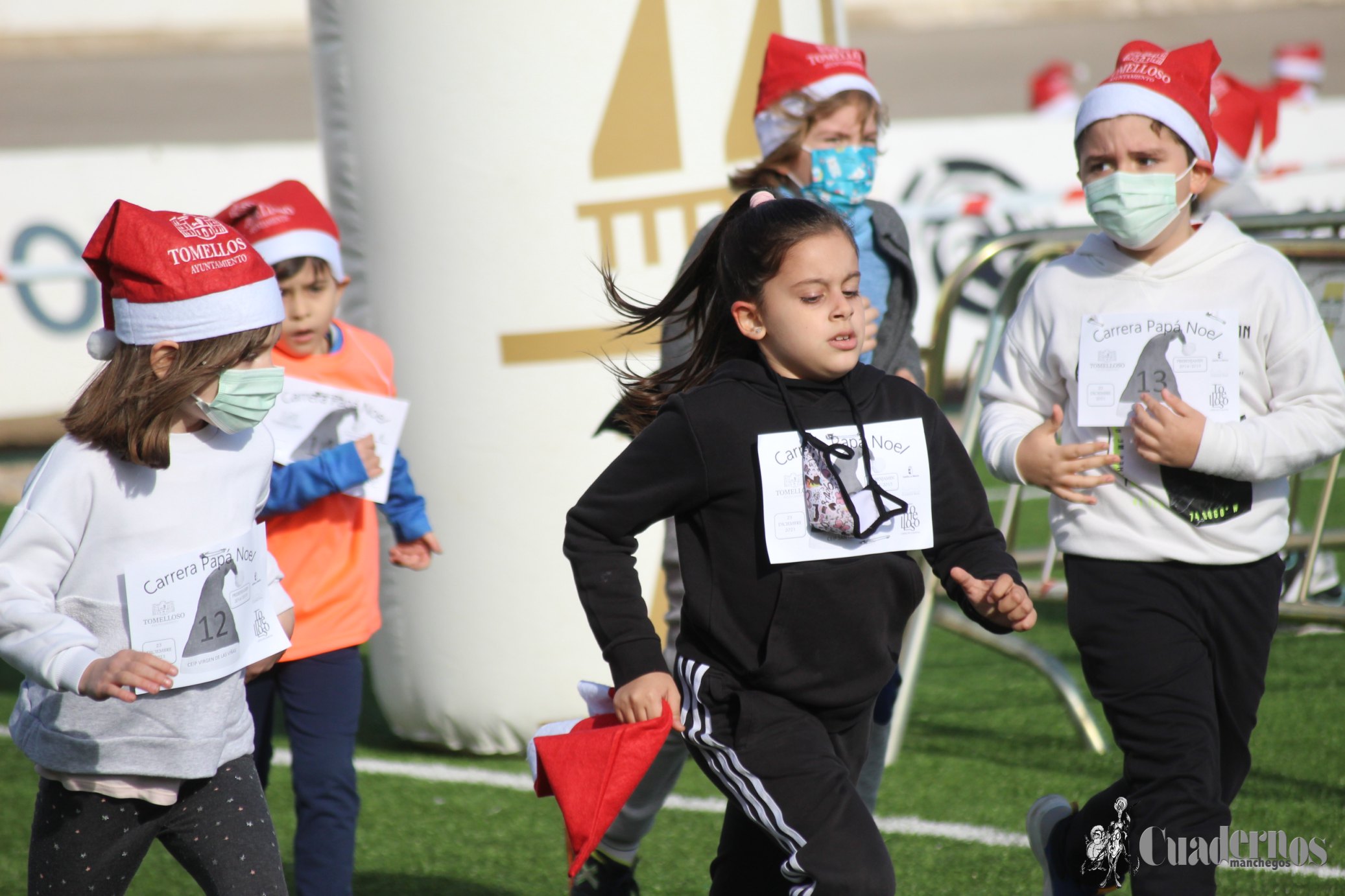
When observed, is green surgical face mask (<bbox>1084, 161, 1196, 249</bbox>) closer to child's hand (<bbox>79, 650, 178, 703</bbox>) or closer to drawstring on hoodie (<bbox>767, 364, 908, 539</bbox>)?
drawstring on hoodie (<bbox>767, 364, 908, 539</bbox>)

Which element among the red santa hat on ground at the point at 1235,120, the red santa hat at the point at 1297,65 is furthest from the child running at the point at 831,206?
the red santa hat at the point at 1297,65

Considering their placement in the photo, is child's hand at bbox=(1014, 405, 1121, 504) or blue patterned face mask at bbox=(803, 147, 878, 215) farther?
blue patterned face mask at bbox=(803, 147, 878, 215)

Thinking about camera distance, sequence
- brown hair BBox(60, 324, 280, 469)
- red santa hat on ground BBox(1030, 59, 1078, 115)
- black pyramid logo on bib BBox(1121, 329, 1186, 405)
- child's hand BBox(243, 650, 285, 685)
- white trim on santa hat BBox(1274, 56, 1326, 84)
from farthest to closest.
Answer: red santa hat on ground BBox(1030, 59, 1078, 115) < white trim on santa hat BBox(1274, 56, 1326, 84) < black pyramid logo on bib BBox(1121, 329, 1186, 405) < child's hand BBox(243, 650, 285, 685) < brown hair BBox(60, 324, 280, 469)

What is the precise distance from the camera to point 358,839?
4.33 meters

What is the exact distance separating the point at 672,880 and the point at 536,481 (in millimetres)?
1462

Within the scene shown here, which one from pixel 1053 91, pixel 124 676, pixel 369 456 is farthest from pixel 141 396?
pixel 1053 91

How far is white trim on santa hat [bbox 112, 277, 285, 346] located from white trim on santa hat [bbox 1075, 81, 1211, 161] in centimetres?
180

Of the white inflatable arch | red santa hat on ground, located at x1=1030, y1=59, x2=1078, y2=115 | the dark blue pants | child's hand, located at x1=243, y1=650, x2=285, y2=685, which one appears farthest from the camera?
red santa hat on ground, located at x1=1030, y1=59, x2=1078, y2=115

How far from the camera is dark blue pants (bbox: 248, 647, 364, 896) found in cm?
337

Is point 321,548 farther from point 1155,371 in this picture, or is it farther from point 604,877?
point 1155,371

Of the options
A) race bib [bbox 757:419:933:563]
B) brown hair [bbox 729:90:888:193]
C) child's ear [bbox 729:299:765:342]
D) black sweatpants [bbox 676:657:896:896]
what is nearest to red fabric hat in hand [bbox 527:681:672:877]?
black sweatpants [bbox 676:657:896:896]

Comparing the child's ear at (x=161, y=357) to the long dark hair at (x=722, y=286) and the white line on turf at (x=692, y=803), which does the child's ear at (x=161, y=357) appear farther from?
the white line on turf at (x=692, y=803)

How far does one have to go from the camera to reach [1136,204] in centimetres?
304

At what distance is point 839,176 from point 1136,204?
0.75 m
